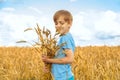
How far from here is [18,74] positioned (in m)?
5.86

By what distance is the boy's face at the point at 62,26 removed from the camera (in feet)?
11.7

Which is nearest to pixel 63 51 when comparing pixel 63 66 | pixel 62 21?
pixel 63 66

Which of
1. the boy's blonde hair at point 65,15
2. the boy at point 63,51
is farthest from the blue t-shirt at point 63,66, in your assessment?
the boy's blonde hair at point 65,15

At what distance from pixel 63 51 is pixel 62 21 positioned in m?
0.29

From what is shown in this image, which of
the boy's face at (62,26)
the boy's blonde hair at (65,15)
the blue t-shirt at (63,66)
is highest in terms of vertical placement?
the boy's blonde hair at (65,15)

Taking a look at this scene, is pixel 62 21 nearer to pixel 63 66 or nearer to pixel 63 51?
pixel 63 51

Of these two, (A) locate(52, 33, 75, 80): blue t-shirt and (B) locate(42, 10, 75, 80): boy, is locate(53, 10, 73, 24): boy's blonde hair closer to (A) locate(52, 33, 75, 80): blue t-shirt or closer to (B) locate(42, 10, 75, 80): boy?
(B) locate(42, 10, 75, 80): boy

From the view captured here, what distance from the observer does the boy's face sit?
357cm

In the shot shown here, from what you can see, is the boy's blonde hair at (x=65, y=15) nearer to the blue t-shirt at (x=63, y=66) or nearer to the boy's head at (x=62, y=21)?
the boy's head at (x=62, y=21)

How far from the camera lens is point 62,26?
140 inches

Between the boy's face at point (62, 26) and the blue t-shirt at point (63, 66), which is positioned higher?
the boy's face at point (62, 26)

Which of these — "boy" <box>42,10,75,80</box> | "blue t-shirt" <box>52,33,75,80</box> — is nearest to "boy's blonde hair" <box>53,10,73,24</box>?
"boy" <box>42,10,75,80</box>

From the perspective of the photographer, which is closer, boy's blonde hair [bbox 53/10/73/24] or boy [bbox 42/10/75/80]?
boy [bbox 42/10/75/80]

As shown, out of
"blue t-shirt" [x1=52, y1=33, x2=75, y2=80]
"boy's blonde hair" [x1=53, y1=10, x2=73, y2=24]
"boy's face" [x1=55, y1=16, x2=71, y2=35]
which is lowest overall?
"blue t-shirt" [x1=52, y1=33, x2=75, y2=80]
